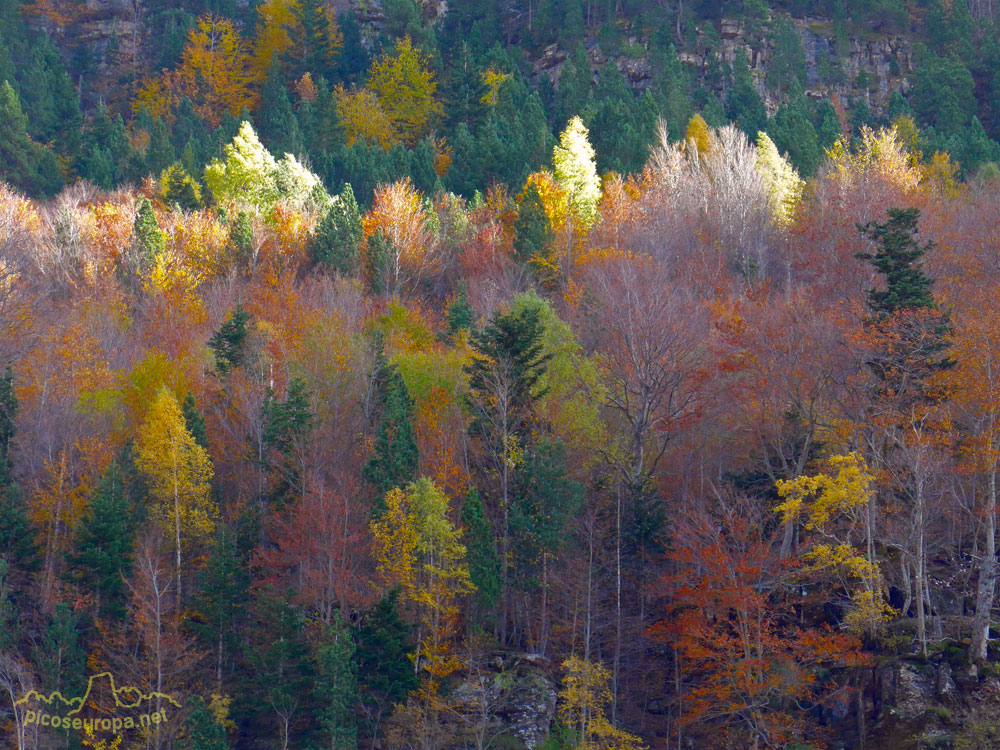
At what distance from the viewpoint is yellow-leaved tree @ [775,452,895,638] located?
31750mm

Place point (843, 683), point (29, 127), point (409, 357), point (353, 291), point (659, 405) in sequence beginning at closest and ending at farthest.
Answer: point (843, 683) < point (659, 405) < point (409, 357) < point (353, 291) < point (29, 127)

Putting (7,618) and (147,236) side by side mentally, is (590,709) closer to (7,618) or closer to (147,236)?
(7,618)

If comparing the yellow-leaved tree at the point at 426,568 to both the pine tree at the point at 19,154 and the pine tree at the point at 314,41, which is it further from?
the pine tree at the point at 314,41

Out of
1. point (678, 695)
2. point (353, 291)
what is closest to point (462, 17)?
point (353, 291)

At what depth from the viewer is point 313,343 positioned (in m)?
46.8

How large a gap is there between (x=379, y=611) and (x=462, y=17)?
78.5 metres

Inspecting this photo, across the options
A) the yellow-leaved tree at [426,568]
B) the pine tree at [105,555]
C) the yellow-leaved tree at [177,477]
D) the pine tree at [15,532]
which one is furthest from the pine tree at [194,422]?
the yellow-leaved tree at [426,568]

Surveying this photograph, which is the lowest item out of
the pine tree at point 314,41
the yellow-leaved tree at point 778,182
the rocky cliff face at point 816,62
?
the yellow-leaved tree at point 778,182

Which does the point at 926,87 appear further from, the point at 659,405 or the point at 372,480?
the point at 372,480

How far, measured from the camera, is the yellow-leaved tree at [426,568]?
3634cm

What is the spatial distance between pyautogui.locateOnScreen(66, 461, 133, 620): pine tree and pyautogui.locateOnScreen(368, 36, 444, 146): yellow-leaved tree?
51.0 m

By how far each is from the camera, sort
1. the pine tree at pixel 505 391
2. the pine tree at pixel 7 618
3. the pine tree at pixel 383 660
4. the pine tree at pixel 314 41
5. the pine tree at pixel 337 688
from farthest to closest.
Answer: the pine tree at pixel 314 41 < the pine tree at pixel 505 391 < the pine tree at pixel 7 618 < the pine tree at pixel 383 660 < the pine tree at pixel 337 688

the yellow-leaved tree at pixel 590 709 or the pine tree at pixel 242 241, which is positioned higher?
the pine tree at pixel 242 241

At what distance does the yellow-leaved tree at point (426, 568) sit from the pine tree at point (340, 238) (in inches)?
920
